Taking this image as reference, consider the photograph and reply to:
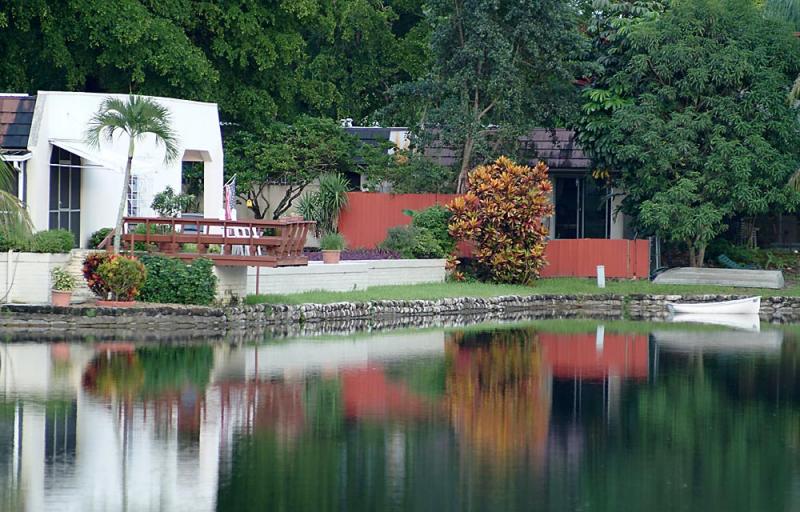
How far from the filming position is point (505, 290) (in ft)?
119

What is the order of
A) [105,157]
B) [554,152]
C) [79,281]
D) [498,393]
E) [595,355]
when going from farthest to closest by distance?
[554,152] → [105,157] → [79,281] → [595,355] → [498,393]

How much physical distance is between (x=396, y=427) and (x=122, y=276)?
38.4 feet

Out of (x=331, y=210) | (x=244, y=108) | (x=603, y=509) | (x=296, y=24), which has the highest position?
(x=296, y=24)

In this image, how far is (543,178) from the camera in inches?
1469

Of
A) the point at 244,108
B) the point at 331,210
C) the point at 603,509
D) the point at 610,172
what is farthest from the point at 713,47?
the point at 603,509

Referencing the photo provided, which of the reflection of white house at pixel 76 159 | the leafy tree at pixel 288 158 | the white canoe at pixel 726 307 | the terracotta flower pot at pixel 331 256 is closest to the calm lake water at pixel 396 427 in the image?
the terracotta flower pot at pixel 331 256

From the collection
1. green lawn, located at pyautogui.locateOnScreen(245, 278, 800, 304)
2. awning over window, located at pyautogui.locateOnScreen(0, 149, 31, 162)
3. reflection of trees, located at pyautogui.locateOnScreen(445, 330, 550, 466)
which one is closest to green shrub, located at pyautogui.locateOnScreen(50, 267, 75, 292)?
awning over window, located at pyautogui.locateOnScreen(0, 149, 31, 162)

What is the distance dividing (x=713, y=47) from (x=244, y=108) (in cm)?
1425

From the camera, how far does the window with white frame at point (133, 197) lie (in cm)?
3344

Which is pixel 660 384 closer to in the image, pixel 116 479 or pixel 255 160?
pixel 116 479

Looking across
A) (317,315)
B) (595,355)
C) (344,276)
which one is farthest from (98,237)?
(595,355)

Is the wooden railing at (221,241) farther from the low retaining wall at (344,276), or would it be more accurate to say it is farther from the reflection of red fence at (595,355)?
the reflection of red fence at (595,355)

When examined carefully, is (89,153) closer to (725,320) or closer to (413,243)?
(413,243)

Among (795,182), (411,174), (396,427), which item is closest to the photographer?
(396,427)
